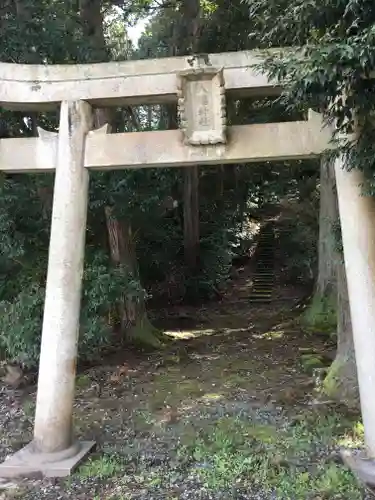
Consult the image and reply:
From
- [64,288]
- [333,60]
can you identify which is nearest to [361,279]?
[333,60]

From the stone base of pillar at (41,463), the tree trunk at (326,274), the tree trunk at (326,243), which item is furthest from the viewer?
the tree trunk at (326,243)

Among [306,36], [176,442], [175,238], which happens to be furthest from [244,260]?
[306,36]

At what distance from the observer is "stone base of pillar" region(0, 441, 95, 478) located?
15.0 feet

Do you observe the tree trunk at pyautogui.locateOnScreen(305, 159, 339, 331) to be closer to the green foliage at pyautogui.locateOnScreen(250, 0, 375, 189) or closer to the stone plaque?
the stone plaque

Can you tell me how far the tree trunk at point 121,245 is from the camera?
8742 mm

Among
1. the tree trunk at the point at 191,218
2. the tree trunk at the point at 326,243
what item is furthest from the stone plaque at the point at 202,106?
the tree trunk at the point at 191,218

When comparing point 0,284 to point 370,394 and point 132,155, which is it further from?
point 370,394

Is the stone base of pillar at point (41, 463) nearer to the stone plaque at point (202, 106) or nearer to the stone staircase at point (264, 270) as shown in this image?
the stone plaque at point (202, 106)

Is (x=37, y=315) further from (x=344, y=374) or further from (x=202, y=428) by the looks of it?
(x=344, y=374)

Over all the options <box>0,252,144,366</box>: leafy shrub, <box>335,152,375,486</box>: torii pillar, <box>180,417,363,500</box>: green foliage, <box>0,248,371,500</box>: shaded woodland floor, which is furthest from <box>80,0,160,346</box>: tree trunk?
<box>335,152,375,486</box>: torii pillar

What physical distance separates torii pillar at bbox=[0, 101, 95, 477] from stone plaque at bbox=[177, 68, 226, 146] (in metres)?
1.05

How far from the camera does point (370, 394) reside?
439cm

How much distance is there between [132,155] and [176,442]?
3077 mm

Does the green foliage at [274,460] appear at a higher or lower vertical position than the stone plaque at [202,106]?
lower
